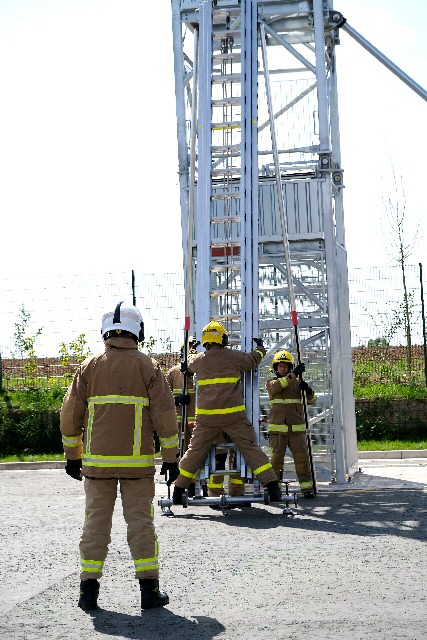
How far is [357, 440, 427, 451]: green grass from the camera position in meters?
17.0

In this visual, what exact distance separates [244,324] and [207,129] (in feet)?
7.51

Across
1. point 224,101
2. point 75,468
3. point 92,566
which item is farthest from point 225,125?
point 92,566

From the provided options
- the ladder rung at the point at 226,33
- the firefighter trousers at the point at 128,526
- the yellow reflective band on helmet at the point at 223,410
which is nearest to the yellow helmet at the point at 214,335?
the yellow reflective band on helmet at the point at 223,410

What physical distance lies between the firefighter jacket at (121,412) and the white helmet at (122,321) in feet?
0.22

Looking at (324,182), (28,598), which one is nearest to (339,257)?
(324,182)

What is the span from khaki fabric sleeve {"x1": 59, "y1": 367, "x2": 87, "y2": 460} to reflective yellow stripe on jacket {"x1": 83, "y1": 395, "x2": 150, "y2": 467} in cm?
8

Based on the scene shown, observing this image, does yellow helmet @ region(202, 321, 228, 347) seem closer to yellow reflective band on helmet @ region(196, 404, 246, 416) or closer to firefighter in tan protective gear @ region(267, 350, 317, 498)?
yellow reflective band on helmet @ region(196, 404, 246, 416)

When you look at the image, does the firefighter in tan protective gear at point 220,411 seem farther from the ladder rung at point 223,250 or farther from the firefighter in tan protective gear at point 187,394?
the ladder rung at point 223,250

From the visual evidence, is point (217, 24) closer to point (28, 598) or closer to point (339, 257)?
point (339, 257)

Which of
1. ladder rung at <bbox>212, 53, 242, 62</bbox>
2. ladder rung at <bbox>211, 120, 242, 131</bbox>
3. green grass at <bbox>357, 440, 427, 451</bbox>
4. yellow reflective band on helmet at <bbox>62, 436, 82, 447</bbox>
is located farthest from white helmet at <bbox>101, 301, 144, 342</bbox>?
green grass at <bbox>357, 440, 427, 451</bbox>

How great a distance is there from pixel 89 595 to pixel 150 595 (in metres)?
0.35

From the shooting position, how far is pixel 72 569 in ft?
25.0

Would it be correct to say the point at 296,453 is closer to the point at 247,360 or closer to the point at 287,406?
the point at 287,406

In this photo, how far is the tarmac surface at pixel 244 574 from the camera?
18.5 ft
